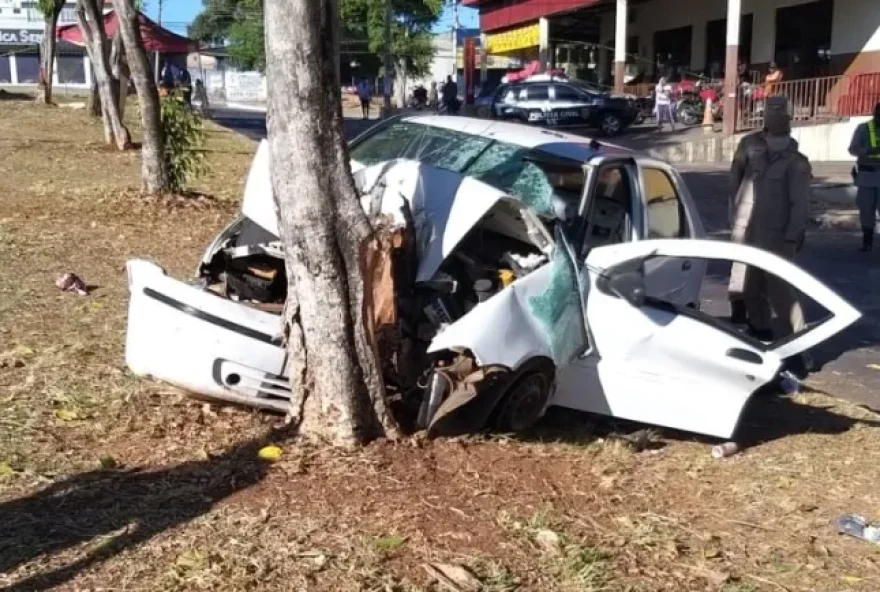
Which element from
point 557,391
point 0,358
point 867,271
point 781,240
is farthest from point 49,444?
point 867,271

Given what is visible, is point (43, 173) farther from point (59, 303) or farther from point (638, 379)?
point (638, 379)

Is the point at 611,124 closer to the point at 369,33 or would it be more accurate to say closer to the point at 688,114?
the point at 688,114

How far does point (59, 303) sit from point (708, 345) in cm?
492

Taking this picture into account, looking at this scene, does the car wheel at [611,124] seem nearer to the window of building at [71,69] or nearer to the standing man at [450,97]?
the standing man at [450,97]

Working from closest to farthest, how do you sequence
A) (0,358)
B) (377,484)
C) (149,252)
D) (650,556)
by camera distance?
(650,556) → (377,484) → (0,358) → (149,252)

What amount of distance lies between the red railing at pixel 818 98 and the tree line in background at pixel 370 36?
3837 cm

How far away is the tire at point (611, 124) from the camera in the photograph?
96.9 ft

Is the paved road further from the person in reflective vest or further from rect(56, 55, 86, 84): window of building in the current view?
rect(56, 55, 86, 84): window of building

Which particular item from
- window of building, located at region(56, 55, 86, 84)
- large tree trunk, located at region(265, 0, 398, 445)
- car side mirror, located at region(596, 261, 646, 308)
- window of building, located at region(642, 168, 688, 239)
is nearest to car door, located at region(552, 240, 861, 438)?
car side mirror, located at region(596, 261, 646, 308)

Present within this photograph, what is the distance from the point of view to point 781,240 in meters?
7.63

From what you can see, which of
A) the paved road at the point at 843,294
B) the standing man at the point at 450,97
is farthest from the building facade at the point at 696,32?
the paved road at the point at 843,294

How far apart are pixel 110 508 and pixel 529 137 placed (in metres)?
3.32

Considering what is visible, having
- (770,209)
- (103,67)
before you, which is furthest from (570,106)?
(770,209)

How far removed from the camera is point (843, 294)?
32.8 ft
